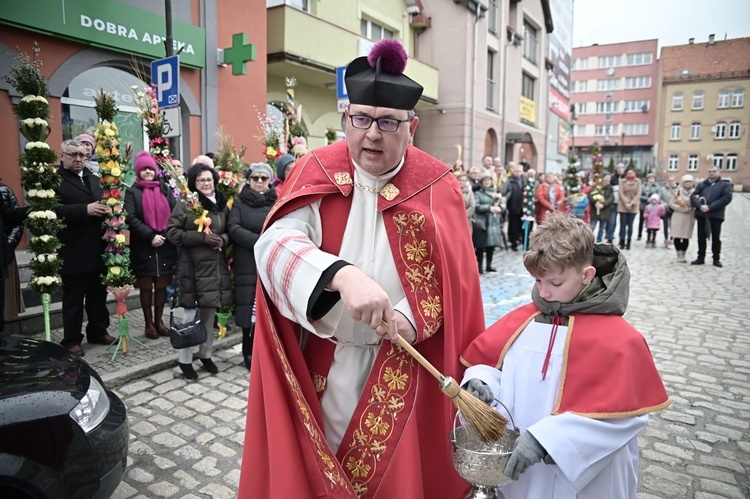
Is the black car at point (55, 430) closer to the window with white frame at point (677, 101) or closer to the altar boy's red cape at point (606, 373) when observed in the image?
the altar boy's red cape at point (606, 373)

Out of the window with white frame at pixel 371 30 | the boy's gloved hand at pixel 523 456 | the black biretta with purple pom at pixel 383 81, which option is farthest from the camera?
the window with white frame at pixel 371 30

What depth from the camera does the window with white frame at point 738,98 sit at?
5603 cm

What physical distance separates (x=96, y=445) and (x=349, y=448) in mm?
1499

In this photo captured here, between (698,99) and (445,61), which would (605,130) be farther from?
(445,61)

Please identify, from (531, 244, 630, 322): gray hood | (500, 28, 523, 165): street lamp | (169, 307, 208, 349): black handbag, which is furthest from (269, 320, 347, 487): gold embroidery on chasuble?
(500, 28, 523, 165): street lamp

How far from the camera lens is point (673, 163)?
59500 mm

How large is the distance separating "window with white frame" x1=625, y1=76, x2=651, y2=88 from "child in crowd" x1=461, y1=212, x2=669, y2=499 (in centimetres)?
7558

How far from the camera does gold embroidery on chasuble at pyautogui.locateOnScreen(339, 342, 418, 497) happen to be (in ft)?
6.03

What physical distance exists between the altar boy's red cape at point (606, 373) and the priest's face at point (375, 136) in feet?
2.82

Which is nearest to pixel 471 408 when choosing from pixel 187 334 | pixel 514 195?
pixel 187 334

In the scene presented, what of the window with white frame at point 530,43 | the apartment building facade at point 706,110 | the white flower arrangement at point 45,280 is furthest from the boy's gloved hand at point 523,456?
the apartment building facade at point 706,110

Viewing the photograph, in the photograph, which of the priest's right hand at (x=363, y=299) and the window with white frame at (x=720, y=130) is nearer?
the priest's right hand at (x=363, y=299)

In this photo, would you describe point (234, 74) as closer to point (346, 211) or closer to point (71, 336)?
point (71, 336)

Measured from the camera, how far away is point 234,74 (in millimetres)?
10734
